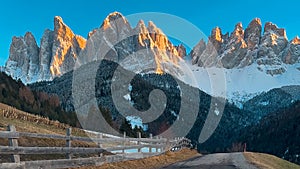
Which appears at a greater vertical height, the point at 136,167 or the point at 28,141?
the point at 28,141

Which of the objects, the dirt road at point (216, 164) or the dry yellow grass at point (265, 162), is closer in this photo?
the dirt road at point (216, 164)

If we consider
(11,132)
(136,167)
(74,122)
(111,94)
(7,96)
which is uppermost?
(111,94)

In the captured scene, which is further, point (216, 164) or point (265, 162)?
point (265, 162)

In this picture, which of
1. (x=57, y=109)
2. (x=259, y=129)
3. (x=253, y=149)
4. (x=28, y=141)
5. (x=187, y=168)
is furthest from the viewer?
(x=259, y=129)

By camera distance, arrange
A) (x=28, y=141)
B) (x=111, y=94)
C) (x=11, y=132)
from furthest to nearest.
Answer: (x=111, y=94)
(x=28, y=141)
(x=11, y=132)

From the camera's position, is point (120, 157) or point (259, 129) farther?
point (259, 129)

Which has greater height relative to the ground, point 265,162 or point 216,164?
point 216,164

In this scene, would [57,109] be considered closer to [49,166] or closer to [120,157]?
[120,157]

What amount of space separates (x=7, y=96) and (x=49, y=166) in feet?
136

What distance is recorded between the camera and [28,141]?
20344 millimetres

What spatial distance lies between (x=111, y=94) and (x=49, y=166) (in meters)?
96.6

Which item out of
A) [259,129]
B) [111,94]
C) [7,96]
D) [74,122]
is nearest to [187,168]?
[74,122]

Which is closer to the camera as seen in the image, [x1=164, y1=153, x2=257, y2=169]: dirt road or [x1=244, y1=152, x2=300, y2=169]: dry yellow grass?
[x1=164, y1=153, x2=257, y2=169]: dirt road

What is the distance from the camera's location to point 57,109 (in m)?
55.5
